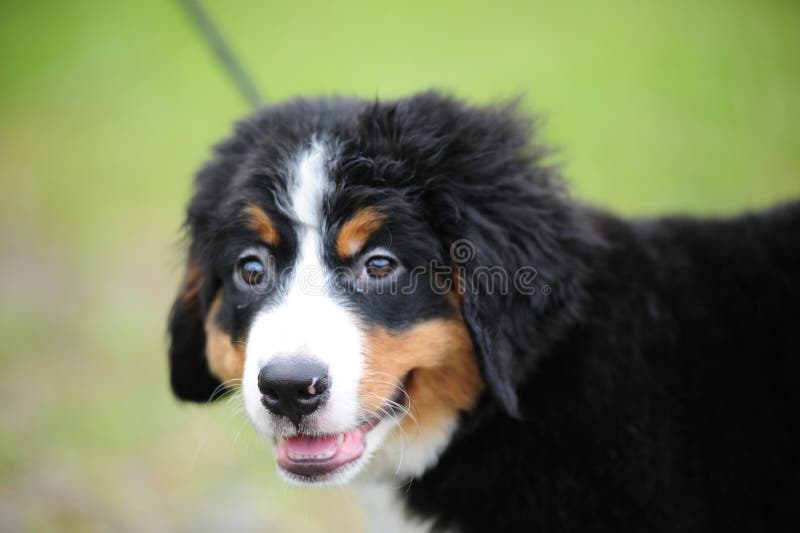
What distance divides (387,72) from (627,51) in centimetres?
302

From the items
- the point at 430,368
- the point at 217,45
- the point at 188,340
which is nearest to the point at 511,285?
the point at 430,368

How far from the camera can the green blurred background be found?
4.59m

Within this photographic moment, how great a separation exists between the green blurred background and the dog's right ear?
0.21m

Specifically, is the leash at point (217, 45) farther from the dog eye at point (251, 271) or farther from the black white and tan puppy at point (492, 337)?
the dog eye at point (251, 271)

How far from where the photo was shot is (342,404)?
247cm

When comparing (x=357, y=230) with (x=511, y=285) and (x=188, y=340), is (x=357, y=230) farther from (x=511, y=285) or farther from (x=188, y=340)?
(x=188, y=340)

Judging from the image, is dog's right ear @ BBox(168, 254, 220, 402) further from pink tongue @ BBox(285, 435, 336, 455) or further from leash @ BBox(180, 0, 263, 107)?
leash @ BBox(180, 0, 263, 107)

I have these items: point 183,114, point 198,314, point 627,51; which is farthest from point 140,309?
point 627,51

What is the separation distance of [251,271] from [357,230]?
0.44 meters

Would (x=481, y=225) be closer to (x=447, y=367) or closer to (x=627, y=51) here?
(x=447, y=367)

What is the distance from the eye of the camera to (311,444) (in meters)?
2.70

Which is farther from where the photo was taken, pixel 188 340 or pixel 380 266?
pixel 188 340

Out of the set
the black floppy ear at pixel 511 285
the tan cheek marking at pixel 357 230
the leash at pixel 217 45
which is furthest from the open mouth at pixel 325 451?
the leash at pixel 217 45

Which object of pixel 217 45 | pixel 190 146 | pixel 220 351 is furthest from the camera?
pixel 190 146
